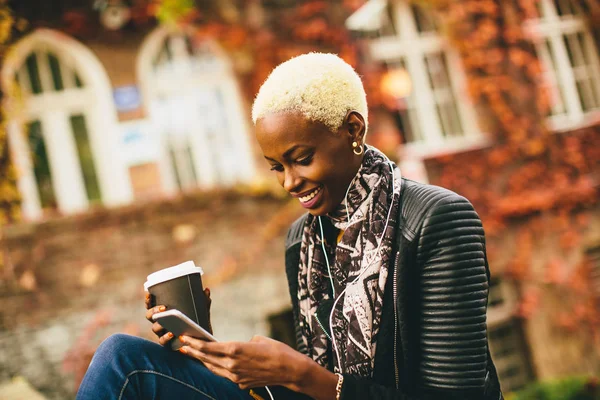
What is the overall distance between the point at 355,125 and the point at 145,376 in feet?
3.67

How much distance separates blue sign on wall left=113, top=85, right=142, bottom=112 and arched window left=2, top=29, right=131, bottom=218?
0.28 feet

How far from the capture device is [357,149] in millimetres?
1766

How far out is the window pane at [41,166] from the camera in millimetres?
5496

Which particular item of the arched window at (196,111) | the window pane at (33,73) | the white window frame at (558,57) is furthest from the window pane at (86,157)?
the white window frame at (558,57)

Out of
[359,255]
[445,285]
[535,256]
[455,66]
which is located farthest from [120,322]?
[455,66]

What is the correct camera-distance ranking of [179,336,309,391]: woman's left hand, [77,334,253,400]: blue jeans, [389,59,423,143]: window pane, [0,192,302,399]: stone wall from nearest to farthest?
[179,336,309,391]: woman's left hand < [77,334,253,400]: blue jeans < [0,192,302,399]: stone wall < [389,59,423,143]: window pane

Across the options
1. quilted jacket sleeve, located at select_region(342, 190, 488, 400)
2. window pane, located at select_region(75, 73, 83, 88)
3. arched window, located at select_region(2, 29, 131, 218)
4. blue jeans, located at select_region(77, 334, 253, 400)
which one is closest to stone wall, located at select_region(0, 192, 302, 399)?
arched window, located at select_region(2, 29, 131, 218)

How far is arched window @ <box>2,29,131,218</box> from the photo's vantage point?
18.1 feet

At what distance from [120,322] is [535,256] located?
519 cm

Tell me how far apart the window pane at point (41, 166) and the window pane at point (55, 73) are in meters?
0.52

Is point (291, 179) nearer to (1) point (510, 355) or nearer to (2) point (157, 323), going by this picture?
(2) point (157, 323)

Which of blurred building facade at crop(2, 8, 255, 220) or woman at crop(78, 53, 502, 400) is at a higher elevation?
blurred building facade at crop(2, 8, 255, 220)

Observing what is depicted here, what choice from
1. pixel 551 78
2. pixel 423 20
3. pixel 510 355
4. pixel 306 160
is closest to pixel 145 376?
pixel 306 160

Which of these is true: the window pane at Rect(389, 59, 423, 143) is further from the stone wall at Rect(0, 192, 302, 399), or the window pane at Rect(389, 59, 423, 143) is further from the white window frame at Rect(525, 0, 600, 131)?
the stone wall at Rect(0, 192, 302, 399)
